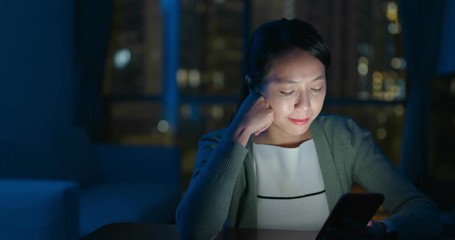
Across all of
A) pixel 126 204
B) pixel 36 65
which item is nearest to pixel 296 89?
pixel 126 204

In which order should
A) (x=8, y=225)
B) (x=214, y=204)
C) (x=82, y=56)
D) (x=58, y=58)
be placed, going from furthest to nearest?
(x=82, y=56) < (x=58, y=58) < (x=8, y=225) < (x=214, y=204)

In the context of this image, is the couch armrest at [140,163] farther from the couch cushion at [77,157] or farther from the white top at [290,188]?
the white top at [290,188]

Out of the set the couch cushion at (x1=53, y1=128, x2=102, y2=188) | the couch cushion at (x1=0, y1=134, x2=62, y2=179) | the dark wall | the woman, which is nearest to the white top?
the woman

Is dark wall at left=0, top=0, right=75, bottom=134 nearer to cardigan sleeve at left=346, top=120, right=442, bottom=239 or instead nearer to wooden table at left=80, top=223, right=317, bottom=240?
wooden table at left=80, top=223, right=317, bottom=240

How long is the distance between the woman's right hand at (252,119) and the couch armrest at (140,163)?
2120 mm

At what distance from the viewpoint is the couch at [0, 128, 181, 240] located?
169cm

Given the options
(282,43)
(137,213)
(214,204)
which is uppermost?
(282,43)

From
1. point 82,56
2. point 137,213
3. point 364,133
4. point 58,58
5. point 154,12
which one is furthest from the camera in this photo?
point 154,12

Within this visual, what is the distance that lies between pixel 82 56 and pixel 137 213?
201cm

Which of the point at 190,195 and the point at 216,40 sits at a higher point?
the point at 216,40

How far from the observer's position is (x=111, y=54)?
4.74 meters

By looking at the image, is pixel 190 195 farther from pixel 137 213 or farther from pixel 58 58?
pixel 58 58

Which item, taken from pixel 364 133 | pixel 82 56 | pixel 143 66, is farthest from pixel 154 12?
pixel 364 133

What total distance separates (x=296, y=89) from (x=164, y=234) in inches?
16.2
